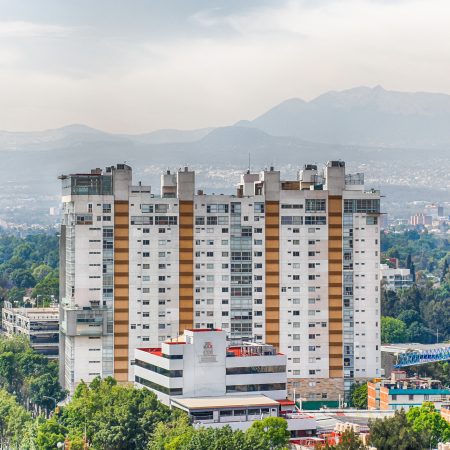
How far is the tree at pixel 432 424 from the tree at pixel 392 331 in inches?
2286

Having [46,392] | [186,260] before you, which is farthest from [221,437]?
[46,392]

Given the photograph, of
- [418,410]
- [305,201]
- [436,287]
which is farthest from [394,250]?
[418,410]

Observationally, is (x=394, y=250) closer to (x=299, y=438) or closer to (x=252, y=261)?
(x=252, y=261)

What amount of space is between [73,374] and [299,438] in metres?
20.2

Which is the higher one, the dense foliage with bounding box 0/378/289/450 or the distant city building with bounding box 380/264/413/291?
the distant city building with bounding box 380/264/413/291

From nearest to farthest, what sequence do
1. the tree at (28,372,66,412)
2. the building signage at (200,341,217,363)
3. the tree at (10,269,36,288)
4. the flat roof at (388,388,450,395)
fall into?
the building signage at (200,341,217,363)
the flat roof at (388,388,450,395)
the tree at (28,372,66,412)
the tree at (10,269,36,288)

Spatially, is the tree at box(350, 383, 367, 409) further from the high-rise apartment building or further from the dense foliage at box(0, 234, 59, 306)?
the dense foliage at box(0, 234, 59, 306)

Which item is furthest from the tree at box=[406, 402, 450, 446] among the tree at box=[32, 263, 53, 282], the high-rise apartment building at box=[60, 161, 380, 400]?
the tree at box=[32, 263, 53, 282]

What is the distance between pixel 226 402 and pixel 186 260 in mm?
15662

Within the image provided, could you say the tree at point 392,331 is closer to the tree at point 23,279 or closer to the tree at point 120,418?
the tree at point 23,279

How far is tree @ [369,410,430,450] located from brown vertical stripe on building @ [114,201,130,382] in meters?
24.7

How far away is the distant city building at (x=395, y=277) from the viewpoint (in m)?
164

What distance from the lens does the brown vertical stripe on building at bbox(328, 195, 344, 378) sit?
8506 centimetres

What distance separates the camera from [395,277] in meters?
168
